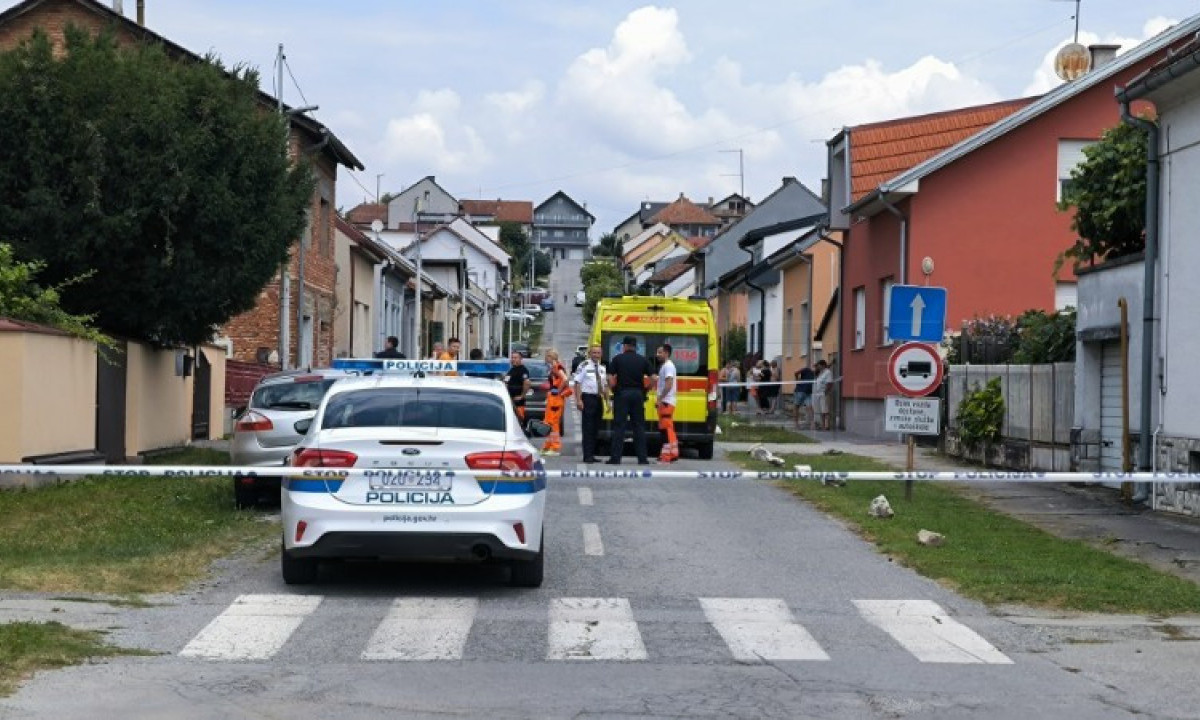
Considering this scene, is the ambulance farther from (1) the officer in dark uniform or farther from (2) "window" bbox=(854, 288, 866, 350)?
(2) "window" bbox=(854, 288, 866, 350)

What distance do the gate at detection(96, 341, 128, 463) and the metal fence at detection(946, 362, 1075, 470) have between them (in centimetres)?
1260

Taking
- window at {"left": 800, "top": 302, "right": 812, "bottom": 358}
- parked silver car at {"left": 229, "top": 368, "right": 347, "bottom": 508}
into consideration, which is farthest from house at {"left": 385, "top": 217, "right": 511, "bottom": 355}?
parked silver car at {"left": 229, "top": 368, "right": 347, "bottom": 508}

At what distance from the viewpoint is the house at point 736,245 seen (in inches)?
2699

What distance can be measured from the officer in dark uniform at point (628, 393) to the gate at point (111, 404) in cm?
688

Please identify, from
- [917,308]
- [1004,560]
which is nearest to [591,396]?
[917,308]

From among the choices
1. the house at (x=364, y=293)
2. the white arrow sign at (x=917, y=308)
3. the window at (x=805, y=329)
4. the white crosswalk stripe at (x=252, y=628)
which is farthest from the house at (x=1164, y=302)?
the house at (x=364, y=293)

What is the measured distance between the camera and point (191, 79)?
23828 mm

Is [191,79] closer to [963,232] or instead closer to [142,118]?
[142,118]

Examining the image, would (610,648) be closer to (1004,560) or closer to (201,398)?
(1004,560)

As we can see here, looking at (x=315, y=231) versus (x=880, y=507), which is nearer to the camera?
(x=880, y=507)

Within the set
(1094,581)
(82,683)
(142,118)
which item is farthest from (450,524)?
(142,118)

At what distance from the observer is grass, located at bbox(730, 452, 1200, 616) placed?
471 inches

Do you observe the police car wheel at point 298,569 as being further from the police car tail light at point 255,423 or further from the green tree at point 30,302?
the green tree at point 30,302

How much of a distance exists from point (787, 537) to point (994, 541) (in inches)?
75.7
